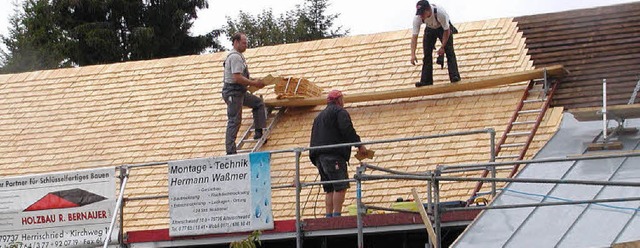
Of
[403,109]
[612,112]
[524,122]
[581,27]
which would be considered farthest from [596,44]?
[612,112]

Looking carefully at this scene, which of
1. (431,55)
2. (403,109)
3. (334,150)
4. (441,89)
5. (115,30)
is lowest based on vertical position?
(334,150)

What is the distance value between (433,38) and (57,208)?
5323mm

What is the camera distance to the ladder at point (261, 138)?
1892 centimetres

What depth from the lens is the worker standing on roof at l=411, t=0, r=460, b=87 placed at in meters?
18.3

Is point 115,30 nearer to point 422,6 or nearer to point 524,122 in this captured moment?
point 422,6

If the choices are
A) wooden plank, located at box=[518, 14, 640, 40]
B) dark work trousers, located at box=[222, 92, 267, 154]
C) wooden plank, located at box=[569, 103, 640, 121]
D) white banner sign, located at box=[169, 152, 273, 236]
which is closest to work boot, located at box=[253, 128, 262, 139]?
dark work trousers, located at box=[222, 92, 267, 154]

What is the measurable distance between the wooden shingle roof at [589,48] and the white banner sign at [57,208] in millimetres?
5742

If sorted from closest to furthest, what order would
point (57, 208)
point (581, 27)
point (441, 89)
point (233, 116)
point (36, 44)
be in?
point (57, 208) < point (233, 116) < point (441, 89) < point (581, 27) < point (36, 44)

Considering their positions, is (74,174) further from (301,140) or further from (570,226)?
(570,226)

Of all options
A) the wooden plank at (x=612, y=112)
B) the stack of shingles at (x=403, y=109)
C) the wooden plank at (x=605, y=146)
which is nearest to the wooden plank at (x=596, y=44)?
the stack of shingles at (x=403, y=109)

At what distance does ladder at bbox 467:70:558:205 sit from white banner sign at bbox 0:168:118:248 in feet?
15.0

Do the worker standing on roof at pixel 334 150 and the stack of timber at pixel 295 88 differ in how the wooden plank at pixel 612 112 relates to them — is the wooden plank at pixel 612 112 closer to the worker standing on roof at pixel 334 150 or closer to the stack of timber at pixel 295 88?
the worker standing on roof at pixel 334 150

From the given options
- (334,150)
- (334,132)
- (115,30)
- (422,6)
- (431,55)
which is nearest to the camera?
(334,150)

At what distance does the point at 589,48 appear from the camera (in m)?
18.8
